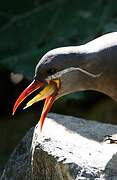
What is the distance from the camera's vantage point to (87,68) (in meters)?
2.43


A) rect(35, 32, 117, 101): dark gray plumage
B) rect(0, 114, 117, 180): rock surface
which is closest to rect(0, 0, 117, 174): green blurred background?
rect(0, 114, 117, 180): rock surface

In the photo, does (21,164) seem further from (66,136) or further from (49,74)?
(49,74)

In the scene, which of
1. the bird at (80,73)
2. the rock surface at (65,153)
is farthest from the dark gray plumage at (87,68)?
the rock surface at (65,153)

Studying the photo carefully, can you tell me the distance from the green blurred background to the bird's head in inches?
60.4

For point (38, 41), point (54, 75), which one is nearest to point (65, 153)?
point (54, 75)

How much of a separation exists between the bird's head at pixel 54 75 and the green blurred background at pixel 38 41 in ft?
5.04

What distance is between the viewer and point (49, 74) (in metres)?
2.37

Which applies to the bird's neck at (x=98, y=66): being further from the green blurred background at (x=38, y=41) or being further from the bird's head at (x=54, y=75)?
the green blurred background at (x=38, y=41)

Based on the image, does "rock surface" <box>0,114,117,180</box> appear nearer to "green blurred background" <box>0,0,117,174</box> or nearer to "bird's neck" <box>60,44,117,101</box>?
"bird's neck" <box>60,44,117,101</box>

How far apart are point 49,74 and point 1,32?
202 centimetres

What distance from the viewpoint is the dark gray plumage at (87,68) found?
2.38 m

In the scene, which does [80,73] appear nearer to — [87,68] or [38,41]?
[87,68]

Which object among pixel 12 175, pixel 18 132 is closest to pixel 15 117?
pixel 18 132

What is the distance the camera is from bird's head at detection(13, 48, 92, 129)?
7.72 ft
